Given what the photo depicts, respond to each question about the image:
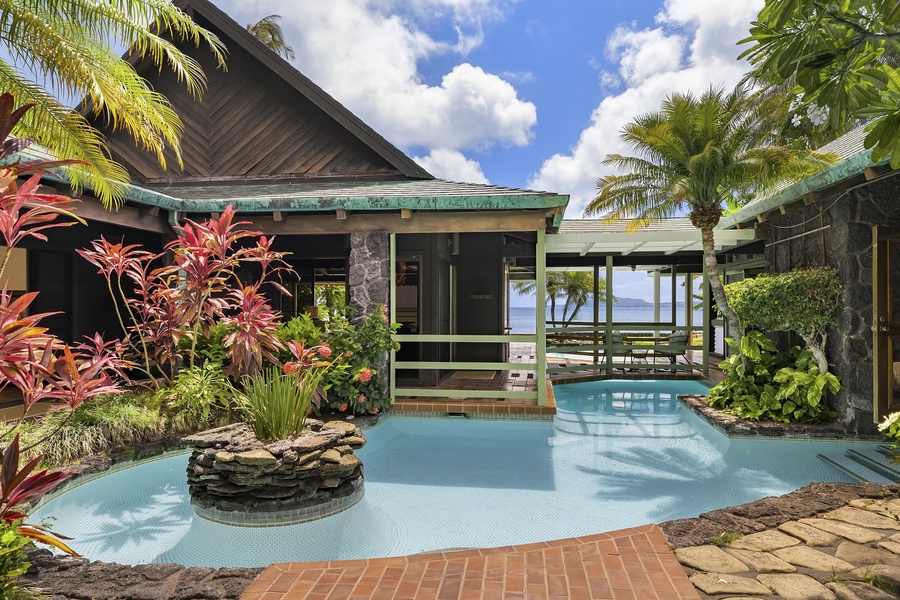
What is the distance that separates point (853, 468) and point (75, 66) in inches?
338

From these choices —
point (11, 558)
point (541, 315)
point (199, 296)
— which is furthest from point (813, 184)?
point (11, 558)

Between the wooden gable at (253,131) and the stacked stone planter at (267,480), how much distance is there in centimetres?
656

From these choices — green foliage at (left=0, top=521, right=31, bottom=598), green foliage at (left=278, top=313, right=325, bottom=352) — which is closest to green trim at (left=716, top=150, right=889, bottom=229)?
green foliage at (left=0, top=521, right=31, bottom=598)

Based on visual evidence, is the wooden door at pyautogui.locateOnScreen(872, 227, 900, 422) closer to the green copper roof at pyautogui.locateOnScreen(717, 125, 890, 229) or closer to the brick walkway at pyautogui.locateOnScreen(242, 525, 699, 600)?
the green copper roof at pyautogui.locateOnScreen(717, 125, 890, 229)

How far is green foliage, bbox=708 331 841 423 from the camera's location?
687cm

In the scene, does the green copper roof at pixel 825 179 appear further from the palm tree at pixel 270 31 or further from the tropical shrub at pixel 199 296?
the palm tree at pixel 270 31

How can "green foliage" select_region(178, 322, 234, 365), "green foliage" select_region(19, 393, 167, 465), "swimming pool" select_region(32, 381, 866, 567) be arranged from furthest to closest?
"green foliage" select_region(178, 322, 234, 365) → "green foliage" select_region(19, 393, 167, 465) → "swimming pool" select_region(32, 381, 866, 567)

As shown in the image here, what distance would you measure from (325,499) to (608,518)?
2392 millimetres

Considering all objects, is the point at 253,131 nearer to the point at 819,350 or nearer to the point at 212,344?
the point at 212,344

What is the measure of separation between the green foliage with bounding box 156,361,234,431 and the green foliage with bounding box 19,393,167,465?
0.17 m

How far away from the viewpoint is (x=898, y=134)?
233cm

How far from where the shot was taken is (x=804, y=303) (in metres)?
6.67

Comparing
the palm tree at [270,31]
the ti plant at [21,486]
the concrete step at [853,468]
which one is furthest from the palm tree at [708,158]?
the palm tree at [270,31]

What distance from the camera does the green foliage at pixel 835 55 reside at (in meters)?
2.51
